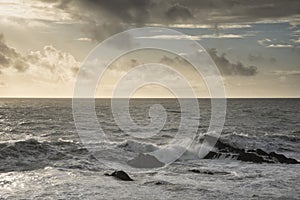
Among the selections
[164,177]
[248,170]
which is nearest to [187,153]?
[248,170]

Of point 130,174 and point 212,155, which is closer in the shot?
point 130,174

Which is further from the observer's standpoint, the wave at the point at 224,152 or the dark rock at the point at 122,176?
the wave at the point at 224,152

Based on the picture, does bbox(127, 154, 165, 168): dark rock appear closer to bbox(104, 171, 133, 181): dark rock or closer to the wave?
the wave

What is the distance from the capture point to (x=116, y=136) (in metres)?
48.0

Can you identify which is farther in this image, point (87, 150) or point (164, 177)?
point (87, 150)

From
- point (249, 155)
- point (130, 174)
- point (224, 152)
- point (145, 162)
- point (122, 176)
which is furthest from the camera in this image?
point (224, 152)

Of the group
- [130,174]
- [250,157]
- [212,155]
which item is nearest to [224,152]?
[212,155]

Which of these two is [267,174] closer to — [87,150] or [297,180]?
[297,180]

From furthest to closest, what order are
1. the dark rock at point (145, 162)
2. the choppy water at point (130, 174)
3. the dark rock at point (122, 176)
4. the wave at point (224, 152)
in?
1. the wave at point (224, 152)
2. the dark rock at point (145, 162)
3. the dark rock at point (122, 176)
4. the choppy water at point (130, 174)

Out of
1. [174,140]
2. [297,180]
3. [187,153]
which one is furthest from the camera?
[174,140]

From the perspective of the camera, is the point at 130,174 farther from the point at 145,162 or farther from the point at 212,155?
the point at 212,155

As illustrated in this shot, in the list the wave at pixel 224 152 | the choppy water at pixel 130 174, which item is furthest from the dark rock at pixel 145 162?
the wave at pixel 224 152

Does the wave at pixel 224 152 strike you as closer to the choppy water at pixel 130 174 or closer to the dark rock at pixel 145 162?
the choppy water at pixel 130 174

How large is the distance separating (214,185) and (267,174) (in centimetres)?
484
